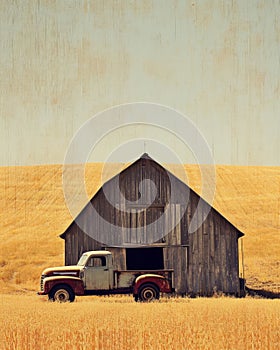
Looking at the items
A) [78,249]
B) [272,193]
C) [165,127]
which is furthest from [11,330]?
[272,193]

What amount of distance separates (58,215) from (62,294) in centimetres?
4198

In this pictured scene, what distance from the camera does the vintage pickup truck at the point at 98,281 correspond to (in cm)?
2745

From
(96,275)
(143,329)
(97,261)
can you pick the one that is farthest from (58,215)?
(143,329)

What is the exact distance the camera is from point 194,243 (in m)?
33.2

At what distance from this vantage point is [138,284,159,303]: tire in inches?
1101

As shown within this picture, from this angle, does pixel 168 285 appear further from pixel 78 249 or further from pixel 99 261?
pixel 78 249

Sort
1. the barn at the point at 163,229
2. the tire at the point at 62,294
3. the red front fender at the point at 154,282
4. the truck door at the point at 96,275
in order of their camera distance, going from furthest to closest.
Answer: the barn at the point at 163,229 < the red front fender at the point at 154,282 < the truck door at the point at 96,275 < the tire at the point at 62,294

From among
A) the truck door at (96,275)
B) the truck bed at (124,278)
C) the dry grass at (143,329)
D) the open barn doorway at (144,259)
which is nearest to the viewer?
the dry grass at (143,329)

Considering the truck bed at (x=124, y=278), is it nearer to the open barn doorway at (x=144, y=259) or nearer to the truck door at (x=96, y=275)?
the truck door at (x=96, y=275)

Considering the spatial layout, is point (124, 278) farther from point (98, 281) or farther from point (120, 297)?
point (120, 297)

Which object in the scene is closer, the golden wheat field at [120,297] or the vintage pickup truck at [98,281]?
the golden wheat field at [120,297]

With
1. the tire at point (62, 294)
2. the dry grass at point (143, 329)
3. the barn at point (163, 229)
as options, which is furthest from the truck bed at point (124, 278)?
the dry grass at point (143, 329)

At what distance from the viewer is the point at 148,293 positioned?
92.4 ft

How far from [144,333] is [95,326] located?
5.50 ft
